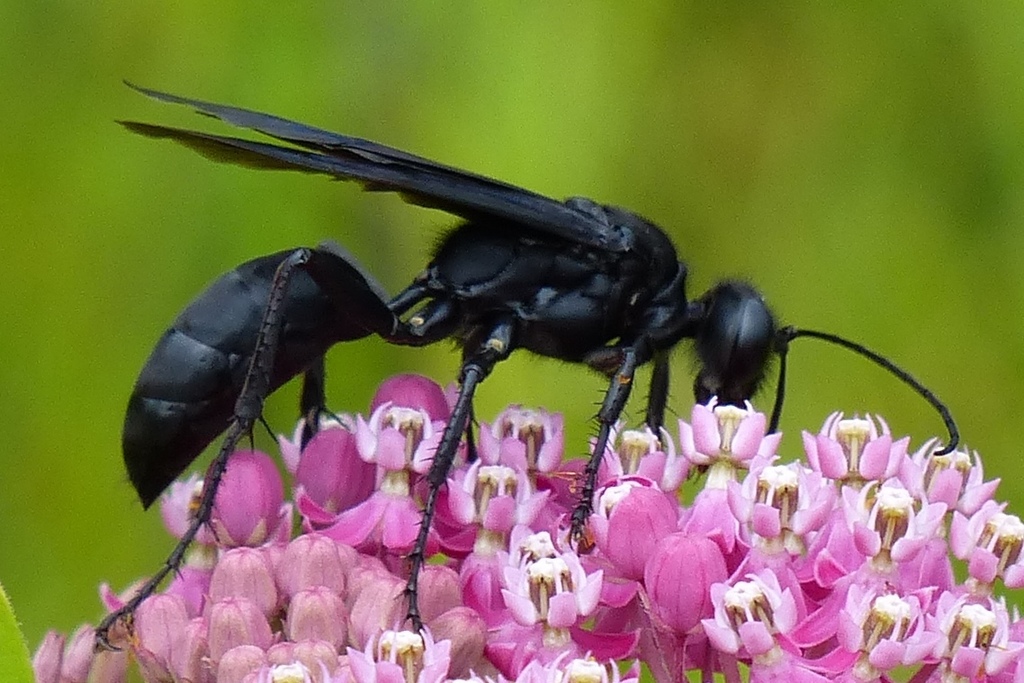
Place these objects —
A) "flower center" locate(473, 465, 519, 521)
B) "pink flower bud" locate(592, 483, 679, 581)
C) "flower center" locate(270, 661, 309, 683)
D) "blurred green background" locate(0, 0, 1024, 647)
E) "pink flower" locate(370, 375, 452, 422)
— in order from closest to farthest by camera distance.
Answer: "flower center" locate(270, 661, 309, 683)
"pink flower bud" locate(592, 483, 679, 581)
"flower center" locate(473, 465, 519, 521)
"pink flower" locate(370, 375, 452, 422)
"blurred green background" locate(0, 0, 1024, 647)

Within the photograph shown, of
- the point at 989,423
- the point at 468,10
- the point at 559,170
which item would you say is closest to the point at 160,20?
the point at 468,10

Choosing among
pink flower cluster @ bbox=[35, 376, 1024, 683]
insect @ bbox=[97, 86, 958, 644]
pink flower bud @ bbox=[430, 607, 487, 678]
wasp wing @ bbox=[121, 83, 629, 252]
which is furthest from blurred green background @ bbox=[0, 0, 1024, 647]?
pink flower bud @ bbox=[430, 607, 487, 678]

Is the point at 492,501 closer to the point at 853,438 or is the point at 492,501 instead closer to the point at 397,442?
the point at 397,442

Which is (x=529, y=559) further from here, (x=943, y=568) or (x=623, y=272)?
(x=623, y=272)

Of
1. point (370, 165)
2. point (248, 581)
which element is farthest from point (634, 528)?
point (370, 165)

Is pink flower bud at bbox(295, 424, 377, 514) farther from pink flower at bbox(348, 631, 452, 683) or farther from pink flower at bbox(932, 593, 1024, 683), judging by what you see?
pink flower at bbox(932, 593, 1024, 683)
